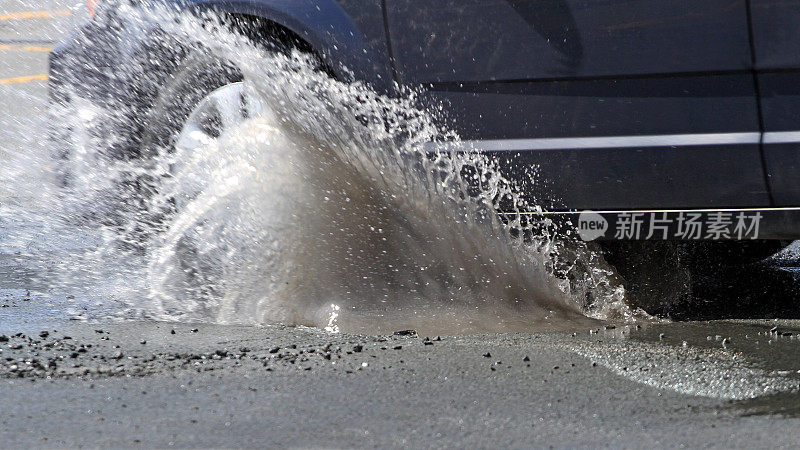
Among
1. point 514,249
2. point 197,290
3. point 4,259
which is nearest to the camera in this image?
point 514,249

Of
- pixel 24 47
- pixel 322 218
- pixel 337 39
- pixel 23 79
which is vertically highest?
pixel 24 47

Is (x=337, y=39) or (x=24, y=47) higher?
(x=24, y=47)

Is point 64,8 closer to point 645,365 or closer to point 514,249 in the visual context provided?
point 514,249

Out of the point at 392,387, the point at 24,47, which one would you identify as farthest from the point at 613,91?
the point at 24,47

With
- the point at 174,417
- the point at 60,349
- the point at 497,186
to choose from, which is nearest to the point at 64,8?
the point at 60,349

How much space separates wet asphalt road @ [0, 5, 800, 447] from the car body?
18.5 inches

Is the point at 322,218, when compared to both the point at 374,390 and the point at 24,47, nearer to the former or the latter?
the point at 374,390

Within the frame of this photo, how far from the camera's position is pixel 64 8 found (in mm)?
4254

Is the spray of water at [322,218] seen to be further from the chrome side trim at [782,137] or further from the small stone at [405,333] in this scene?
the chrome side trim at [782,137]

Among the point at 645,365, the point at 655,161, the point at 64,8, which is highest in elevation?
the point at 64,8

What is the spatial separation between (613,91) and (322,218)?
118 centimetres

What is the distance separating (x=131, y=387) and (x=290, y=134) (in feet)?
4.30

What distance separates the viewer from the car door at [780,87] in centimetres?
317

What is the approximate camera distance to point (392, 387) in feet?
9.04
